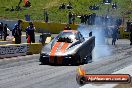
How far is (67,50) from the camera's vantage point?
15711 millimetres

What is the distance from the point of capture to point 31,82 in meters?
10.5

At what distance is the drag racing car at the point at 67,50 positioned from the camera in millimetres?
15484

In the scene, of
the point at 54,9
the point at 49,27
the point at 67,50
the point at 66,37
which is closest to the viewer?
the point at 67,50

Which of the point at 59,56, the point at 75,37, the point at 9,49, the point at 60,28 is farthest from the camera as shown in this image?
the point at 60,28

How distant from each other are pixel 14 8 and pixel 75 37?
4622cm

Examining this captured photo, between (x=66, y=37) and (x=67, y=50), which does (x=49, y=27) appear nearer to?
(x=66, y=37)

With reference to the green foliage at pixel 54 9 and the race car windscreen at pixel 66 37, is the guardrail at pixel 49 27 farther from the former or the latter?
the race car windscreen at pixel 66 37

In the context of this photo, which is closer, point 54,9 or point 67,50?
point 67,50

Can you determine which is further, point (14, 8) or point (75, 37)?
point (14, 8)

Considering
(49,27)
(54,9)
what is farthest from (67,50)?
(54,9)

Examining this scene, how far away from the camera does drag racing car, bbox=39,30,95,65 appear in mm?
15484

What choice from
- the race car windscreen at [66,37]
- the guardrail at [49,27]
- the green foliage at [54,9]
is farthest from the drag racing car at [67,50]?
the green foliage at [54,9]

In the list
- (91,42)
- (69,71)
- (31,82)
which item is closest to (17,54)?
(91,42)

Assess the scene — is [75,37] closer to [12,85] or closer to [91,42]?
[91,42]
